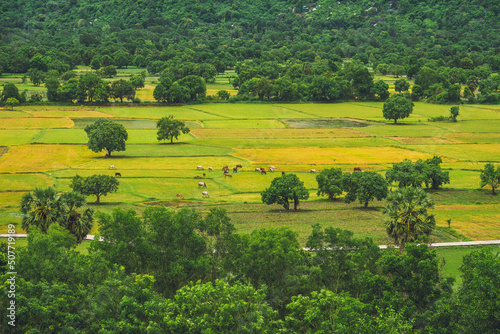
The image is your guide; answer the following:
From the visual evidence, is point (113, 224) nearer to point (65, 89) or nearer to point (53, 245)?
point (53, 245)

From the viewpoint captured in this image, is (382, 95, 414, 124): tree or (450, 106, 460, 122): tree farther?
(450, 106, 460, 122): tree

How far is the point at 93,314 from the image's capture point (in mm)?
29359

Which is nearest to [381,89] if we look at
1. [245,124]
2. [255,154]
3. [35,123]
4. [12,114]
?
[245,124]

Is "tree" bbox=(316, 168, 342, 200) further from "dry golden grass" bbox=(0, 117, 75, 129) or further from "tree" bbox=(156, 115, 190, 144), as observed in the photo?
"dry golden grass" bbox=(0, 117, 75, 129)

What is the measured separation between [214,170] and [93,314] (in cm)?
5194

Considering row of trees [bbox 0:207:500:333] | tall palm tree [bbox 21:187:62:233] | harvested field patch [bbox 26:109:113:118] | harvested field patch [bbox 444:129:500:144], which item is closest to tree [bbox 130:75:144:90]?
harvested field patch [bbox 26:109:113:118]

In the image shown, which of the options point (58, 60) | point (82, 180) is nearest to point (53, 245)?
point (82, 180)

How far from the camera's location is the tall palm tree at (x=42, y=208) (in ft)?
150

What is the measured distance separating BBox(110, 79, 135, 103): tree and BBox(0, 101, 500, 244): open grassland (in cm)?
656

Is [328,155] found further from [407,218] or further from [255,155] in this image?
[407,218]

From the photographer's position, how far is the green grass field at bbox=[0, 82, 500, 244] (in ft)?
205

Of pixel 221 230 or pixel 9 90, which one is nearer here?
pixel 221 230

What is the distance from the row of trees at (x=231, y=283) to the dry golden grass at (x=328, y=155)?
49496 millimetres

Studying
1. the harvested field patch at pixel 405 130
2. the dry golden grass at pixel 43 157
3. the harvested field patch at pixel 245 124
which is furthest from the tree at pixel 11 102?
the harvested field patch at pixel 405 130
